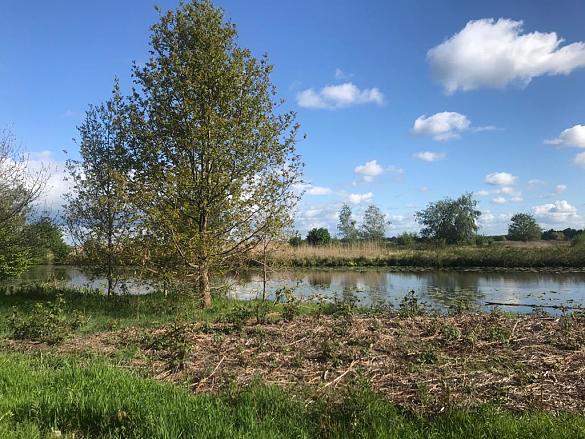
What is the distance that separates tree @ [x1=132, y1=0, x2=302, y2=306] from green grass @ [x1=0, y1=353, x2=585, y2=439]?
23.2 feet

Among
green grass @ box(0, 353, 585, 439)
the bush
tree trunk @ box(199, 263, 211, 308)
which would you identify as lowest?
green grass @ box(0, 353, 585, 439)

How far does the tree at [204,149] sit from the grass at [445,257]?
90.7 ft

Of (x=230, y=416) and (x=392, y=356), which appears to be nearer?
(x=230, y=416)

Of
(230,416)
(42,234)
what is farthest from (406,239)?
(230,416)

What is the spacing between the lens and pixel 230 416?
4.96 metres

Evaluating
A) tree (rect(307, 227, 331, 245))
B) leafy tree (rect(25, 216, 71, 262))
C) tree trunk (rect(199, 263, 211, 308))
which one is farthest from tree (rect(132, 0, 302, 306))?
tree (rect(307, 227, 331, 245))

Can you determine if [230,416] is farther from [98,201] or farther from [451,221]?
[451,221]

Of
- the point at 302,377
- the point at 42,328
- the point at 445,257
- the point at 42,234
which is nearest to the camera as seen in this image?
the point at 302,377

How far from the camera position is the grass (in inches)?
1763

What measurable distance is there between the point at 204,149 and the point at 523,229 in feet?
249

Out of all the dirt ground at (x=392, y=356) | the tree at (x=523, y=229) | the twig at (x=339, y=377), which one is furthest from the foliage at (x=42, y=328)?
the tree at (x=523, y=229)

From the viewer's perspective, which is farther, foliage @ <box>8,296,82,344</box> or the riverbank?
foliage @ <box>8,296,82,344</box>

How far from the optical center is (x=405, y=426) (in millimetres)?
4688

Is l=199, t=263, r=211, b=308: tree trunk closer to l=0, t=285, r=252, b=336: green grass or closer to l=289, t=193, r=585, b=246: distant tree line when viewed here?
l=0, t=285, r=252, b=336: green grass
